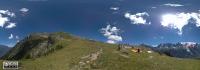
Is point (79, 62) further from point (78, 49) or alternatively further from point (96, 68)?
point (78, 49)

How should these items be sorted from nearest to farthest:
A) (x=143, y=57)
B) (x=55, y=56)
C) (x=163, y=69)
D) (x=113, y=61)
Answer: (x=163, y=69), (x=113, y=61), (x=143, y=57), (x=55, y=56)

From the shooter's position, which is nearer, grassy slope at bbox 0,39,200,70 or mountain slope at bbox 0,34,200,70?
grassy slope at bbox 0,39,200,70

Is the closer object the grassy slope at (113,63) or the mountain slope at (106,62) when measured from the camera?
the grassy slope at (113,63)

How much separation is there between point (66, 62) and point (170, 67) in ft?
139

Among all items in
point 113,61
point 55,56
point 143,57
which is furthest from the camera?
point 55,56

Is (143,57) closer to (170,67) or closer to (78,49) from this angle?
(170,67)

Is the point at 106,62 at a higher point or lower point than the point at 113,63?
higher

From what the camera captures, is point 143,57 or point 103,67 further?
point 143,57

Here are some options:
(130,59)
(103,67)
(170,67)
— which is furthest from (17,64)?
(170,67)

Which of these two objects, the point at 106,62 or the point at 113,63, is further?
the point at 106,62

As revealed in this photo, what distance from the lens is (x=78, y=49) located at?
192 m

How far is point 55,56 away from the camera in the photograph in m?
182

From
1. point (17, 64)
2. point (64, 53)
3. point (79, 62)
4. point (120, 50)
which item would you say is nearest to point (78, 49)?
point (64, 53)

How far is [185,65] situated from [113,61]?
96.7 feet
